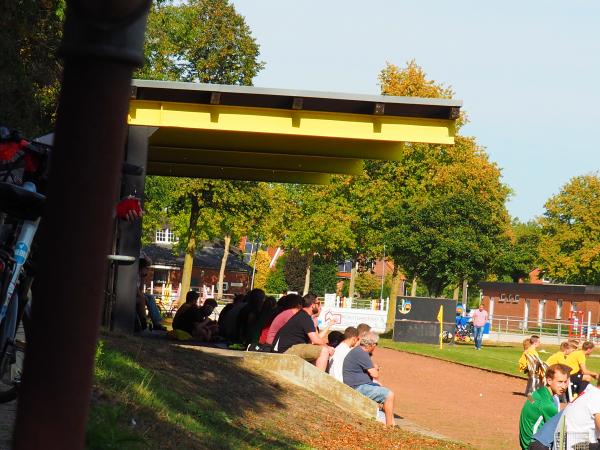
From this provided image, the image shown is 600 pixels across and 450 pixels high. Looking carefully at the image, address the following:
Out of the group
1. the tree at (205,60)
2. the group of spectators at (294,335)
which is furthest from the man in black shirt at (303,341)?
the tree at (205,60)

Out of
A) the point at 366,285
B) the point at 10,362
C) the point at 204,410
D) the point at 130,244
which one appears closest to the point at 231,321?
the point at 130,244

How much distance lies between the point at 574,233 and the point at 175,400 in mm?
69605

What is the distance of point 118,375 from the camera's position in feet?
27.9

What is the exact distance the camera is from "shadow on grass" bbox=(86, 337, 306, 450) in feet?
22.7

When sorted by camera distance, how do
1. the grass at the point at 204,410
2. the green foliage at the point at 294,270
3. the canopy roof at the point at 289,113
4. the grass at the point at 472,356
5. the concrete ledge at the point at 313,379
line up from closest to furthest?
the grass at the point at 204,410 < the concrete ledge at the point at 313,379 < the canopy roof at the point at 289,113 < the grass at the point at 472,356 < the green foliage at the point at 294,270

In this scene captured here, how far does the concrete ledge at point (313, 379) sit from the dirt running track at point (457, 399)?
1.37 meters

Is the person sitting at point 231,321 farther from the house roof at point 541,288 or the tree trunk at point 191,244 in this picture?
the house roof at point 541,288

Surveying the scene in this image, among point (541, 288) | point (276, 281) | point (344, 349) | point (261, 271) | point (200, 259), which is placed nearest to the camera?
point (344, 349)

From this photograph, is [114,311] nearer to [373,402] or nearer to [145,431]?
[373,402]

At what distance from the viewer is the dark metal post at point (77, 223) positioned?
2.13m

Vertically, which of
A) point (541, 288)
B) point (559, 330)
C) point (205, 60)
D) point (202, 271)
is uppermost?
point (205, 60)

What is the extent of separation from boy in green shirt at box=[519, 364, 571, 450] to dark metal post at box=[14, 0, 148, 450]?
870 cm

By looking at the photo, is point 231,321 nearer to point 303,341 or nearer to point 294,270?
point 303,341

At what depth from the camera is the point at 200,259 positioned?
110312 mm
